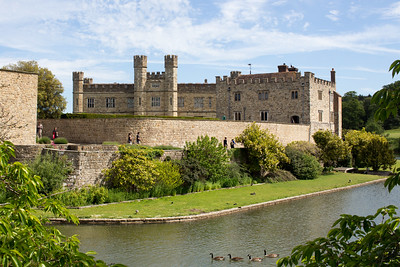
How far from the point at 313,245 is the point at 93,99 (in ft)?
167

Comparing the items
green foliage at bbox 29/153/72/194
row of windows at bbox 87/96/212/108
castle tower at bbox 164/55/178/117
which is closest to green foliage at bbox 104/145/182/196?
green foliage at bbox 29/153/72/194

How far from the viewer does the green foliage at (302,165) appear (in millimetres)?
34188

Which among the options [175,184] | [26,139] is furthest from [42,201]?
[26,139]

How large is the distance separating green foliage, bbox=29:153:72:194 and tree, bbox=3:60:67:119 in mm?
18654

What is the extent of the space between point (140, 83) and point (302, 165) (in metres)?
24.0

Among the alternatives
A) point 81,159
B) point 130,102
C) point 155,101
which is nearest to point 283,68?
point 155,101

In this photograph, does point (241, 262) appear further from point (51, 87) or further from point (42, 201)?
point (51, 87)

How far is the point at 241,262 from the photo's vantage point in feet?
44.4

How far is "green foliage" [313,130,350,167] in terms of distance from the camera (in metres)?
37.9

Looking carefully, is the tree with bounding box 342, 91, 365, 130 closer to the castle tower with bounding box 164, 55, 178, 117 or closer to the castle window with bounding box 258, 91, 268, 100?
the castle window with bounding box 258, 91, 268, 100

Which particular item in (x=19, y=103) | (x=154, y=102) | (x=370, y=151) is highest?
(x=154, y=102)

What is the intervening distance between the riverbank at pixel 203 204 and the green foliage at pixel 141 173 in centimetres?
79

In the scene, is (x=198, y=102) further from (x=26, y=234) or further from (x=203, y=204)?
(x=26, y=234)

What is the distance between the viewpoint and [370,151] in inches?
1567
